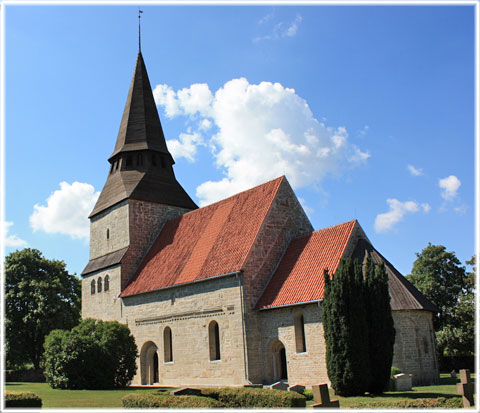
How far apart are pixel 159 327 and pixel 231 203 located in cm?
810

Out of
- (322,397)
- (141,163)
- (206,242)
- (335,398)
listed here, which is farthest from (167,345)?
(322,397)

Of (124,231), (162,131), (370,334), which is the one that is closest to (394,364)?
(370,334)

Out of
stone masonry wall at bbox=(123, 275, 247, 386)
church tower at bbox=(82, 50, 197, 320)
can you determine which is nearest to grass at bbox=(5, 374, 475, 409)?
stone masonry wall at bbox=(123, 275, 247, 386)

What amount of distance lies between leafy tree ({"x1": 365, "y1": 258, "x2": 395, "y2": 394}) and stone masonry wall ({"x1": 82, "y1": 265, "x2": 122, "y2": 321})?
1720 cm

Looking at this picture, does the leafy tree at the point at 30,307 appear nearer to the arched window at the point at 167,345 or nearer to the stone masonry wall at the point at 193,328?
the stone masonry wall at the point at 193,328

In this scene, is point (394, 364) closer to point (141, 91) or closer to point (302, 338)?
point (302, 338)

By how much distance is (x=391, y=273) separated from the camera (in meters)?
21.5

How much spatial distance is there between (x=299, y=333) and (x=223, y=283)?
4552 mm

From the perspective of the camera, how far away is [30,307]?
36594mm

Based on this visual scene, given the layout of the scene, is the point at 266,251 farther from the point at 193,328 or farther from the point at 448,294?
the point at 448,294

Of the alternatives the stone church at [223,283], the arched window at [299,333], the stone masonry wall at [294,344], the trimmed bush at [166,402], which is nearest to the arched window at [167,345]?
the stone church at [223,283]

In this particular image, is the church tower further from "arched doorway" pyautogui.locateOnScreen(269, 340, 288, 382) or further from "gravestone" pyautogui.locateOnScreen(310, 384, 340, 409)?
"gravestone" pyautogui.locateOnScreen(310, 384, 340, 409)

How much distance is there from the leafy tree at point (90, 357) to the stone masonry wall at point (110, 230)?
8.16m

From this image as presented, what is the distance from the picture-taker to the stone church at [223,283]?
20781 millimetres
